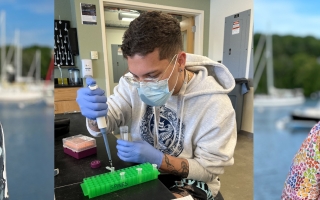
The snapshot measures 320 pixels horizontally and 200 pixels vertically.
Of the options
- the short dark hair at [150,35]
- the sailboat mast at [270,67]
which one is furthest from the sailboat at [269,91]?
the short dark hair at [150,35]

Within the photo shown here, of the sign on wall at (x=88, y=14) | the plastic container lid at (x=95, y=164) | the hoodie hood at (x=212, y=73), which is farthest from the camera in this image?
the sign on wall at (x=88, y=14)

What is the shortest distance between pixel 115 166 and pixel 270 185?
444 millimetres

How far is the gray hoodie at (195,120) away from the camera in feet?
2.55

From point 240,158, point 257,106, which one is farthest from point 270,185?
point 240,158

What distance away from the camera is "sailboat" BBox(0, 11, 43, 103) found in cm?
27

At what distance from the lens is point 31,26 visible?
263 millimetres

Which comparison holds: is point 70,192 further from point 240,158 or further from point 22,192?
point 240,158

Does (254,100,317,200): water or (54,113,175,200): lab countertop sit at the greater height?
(254,100,317,200): water

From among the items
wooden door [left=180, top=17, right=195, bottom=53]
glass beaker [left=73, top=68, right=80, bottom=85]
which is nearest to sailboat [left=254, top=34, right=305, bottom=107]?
glass beaker [left=73, top=68, right=80, bottom=85]

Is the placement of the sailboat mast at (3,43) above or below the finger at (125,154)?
above

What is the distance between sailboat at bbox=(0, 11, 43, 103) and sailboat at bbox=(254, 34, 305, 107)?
11.8 inches

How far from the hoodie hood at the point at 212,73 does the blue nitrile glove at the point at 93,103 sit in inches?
13.9

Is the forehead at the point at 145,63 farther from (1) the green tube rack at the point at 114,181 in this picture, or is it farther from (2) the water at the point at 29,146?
(2) the water at the point at 29,146

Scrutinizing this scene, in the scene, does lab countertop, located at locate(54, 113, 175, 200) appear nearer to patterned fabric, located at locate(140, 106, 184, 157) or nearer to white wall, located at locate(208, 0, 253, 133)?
patterned fabric, located at locate(140, 106, 184, 157)
